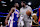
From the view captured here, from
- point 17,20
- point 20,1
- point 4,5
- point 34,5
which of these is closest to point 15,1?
point 20,1

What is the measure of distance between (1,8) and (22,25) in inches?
45.8

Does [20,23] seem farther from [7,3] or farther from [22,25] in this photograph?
[7,3]

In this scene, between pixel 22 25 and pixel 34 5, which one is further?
pixel 34 5

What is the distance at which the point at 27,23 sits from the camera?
7.31ft

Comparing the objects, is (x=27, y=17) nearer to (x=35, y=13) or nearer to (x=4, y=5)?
(x=35, y=13)

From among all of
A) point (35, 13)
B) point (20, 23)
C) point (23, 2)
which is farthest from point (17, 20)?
point (35, 13)

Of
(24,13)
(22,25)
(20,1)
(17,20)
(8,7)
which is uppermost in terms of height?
(20,1)

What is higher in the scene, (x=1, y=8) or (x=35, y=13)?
(x=1, y=8)

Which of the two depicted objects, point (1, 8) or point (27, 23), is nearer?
point (27, 23)

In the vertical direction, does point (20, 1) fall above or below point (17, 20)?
above

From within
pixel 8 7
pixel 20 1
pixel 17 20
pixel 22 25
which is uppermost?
pixel 20 1

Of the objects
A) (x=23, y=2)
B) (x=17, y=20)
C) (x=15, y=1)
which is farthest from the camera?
(x=15, y=1)

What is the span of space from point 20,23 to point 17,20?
0.12m

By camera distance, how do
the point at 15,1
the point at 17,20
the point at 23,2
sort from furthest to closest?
1. the point at 15,1
2. the point at 23,2
3. the point at 17,20
